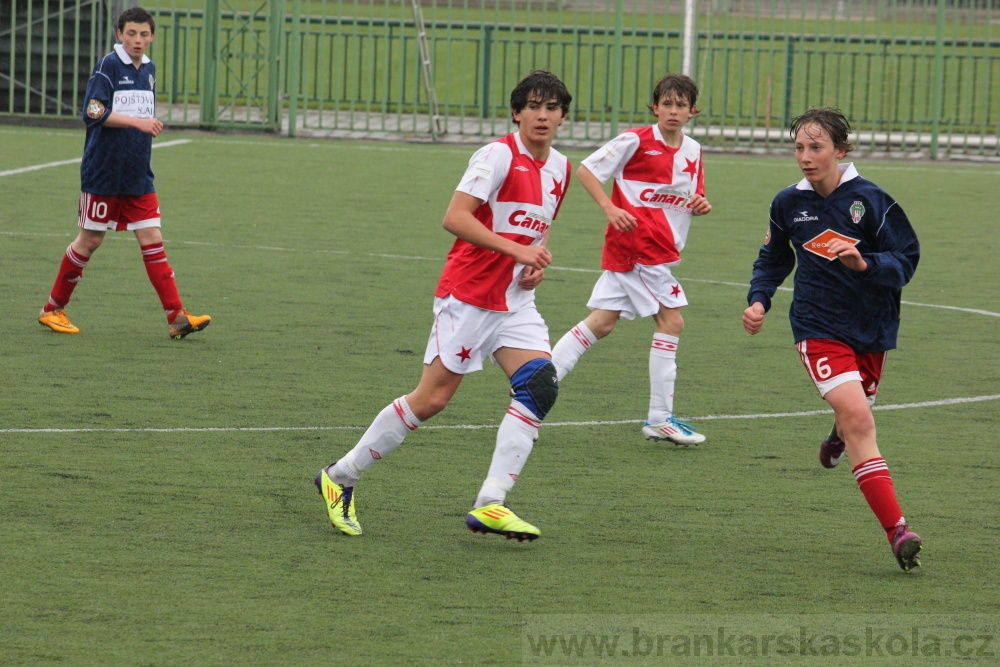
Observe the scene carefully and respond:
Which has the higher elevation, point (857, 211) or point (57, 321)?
point (857, 211)

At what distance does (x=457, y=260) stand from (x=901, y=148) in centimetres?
1875

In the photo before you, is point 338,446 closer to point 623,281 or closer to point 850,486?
point 623,281

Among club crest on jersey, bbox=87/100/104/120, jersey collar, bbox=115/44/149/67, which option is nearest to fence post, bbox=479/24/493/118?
jersey collar, bbox=115/44/149/67

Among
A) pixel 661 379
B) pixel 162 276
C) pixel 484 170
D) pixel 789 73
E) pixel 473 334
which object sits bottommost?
pixel 661 379

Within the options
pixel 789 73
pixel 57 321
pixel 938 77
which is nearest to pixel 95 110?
pixel 57 321

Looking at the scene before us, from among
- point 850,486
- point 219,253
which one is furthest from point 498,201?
point 219,253

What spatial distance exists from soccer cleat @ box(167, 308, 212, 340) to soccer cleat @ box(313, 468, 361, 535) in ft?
12.3

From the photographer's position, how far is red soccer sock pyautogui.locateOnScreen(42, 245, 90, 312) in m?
9.31

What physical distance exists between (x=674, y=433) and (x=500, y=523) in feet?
6.50

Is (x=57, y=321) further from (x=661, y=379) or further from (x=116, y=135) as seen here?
(x=661, y=379)

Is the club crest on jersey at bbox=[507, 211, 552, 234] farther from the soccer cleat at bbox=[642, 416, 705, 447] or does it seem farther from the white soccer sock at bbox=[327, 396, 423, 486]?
the soccer cleat at bbox=[642, 416, 705, 447]

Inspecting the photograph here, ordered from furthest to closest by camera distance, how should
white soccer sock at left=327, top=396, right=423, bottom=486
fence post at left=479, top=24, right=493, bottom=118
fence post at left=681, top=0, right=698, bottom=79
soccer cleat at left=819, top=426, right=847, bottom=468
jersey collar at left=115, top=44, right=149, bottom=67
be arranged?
fence post at left=479, top=24, right=493, bottom=118 < fence post at left=681, top=0, right=698, bottom=79 < jersey collar at left=115, top=44, right=149, bottom=67 < soccer cleat at left=819, top=426, right=847, bottom=468 < white soccer sock at left=327, top=396, right=423, bottom=486

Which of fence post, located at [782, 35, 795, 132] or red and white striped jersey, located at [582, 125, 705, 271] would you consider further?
fence post, located at [782, 35, 795, 132]

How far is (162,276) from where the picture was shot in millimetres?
9203
